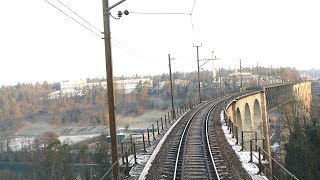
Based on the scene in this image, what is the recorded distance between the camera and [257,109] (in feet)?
198

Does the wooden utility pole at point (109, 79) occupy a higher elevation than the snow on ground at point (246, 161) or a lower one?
higher

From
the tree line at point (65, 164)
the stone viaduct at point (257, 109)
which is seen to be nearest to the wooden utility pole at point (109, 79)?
the stone viaduct at point (257, 109)

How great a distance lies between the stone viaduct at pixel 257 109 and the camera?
41100mm

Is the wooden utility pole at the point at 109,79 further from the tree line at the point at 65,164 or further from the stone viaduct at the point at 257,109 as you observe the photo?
the tree line at the point at 65,164

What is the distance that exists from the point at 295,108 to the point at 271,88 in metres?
14.6

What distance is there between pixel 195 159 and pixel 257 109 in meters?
47.5

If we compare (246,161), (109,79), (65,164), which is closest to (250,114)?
(65,164)

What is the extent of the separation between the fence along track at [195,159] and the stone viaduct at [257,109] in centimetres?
1424

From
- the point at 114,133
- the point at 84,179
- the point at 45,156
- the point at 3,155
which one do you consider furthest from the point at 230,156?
the point at 3,155

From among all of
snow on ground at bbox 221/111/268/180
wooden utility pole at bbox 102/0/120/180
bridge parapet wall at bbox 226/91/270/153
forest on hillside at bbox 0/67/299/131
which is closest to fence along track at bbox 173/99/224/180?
snow on ground at bbox 221/111/268/180

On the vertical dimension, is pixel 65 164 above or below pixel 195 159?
below

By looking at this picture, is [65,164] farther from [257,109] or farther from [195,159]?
[195,159]

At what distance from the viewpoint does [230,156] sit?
15.7 metres

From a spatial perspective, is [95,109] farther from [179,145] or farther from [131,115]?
[179,145]
